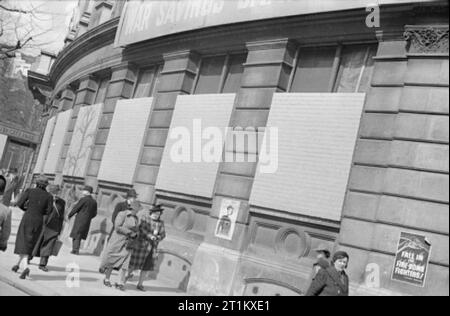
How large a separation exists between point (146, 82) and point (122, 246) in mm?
6904

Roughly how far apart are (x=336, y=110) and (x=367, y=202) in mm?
1959

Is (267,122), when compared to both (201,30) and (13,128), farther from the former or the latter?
(13,128)

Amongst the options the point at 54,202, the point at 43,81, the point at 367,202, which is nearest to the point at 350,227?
the point at 367,202

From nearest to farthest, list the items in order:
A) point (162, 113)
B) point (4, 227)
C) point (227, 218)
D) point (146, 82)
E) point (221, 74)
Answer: point (4, 227)
point (227, 218)
point (221, 74)
point (162, 113)
point (146, 82)

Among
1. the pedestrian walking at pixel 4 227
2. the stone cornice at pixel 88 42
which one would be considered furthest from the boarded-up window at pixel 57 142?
the pedestrian walking at pixel 4 227

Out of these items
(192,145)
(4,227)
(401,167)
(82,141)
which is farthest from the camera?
(82,141)

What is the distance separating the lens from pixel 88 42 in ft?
61.5

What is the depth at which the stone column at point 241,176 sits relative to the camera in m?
9.80

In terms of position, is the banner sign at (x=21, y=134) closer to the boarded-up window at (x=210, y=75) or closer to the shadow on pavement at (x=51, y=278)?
the boarded-up window at (x=210, y=75)

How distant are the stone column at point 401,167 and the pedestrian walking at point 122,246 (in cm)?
392

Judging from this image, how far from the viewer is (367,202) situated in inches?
333

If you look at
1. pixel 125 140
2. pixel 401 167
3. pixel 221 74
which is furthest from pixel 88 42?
pixel 401 167

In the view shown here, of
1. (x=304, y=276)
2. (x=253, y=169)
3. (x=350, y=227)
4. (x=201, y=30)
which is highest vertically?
(x=201, y=30)

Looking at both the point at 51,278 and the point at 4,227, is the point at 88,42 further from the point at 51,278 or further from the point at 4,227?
the point at 4,227
